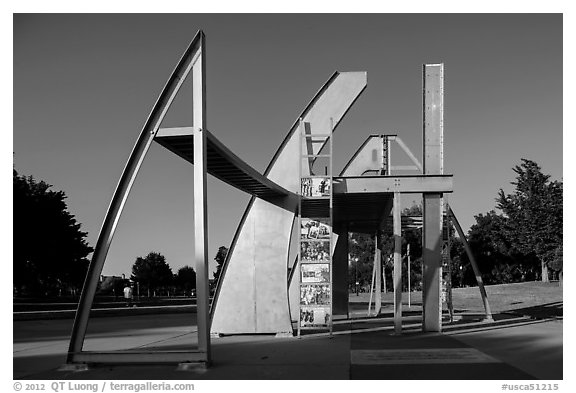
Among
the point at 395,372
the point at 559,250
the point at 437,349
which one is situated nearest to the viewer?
the point at 395,372

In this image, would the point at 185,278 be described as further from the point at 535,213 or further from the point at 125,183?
the point at 125,183

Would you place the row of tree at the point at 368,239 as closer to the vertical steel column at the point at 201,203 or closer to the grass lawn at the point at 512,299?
the grass lawn at the point at 512,299

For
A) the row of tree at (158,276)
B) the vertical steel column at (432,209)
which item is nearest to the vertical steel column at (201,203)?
the vertical steel column at (432,209)

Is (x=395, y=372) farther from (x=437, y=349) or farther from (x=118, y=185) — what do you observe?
(x=118, y=185)

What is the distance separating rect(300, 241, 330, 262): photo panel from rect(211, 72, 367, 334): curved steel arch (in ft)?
1.44

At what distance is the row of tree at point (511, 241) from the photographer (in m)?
42.9

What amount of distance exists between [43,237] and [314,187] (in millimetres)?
28350

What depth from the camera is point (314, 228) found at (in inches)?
673

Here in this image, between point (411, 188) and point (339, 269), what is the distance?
32.9 ft

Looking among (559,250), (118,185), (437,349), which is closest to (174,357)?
(118,185)

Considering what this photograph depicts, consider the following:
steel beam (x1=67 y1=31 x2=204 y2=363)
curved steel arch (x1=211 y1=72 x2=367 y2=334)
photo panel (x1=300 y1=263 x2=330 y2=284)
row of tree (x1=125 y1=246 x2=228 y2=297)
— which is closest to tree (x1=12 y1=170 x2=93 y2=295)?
curved steel arch (x1=211 y1=72 x2=367 y2=334)

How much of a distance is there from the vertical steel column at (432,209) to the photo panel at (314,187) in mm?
2611

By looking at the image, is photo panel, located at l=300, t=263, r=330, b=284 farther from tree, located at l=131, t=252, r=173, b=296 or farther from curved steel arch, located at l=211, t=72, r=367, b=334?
tree, located at l=131, t=252, r=173, b=296
